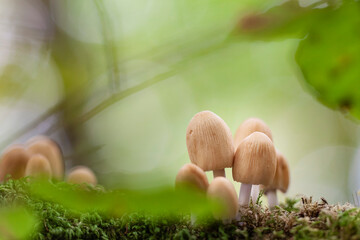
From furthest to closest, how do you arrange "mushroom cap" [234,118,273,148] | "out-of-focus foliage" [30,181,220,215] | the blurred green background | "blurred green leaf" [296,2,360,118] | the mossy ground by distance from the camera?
the blurred green background
"blurred green leaf" [296,2,360,118]
"mushroom cap" [234,118,273,148]
the mossy ground
"out-of-focus foliage" [30,181,220,215]

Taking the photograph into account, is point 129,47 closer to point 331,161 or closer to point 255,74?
point 255,74

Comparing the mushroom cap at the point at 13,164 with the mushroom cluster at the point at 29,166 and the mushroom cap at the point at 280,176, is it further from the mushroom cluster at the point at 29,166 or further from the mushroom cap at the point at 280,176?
the mushroom cap at the point at 280,176

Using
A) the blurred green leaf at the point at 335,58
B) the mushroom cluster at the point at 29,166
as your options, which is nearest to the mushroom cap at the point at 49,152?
the mushroom cluster at the point at 29,166

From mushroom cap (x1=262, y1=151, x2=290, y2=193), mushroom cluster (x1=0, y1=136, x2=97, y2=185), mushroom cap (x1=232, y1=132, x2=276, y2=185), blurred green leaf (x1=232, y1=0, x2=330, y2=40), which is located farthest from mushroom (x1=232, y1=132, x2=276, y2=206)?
mushroom cluster (x1=0, y1=136, x2=97, y2=185)

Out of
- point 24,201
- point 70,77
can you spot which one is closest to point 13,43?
point 70,77

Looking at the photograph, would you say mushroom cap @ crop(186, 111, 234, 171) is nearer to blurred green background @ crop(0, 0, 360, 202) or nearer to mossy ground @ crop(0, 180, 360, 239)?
mossy ground @ crop(0, 180, 360, 239)

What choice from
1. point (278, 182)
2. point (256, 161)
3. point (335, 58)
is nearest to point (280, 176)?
point (278, 182)

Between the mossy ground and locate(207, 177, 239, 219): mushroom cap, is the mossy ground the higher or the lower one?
the lower one
